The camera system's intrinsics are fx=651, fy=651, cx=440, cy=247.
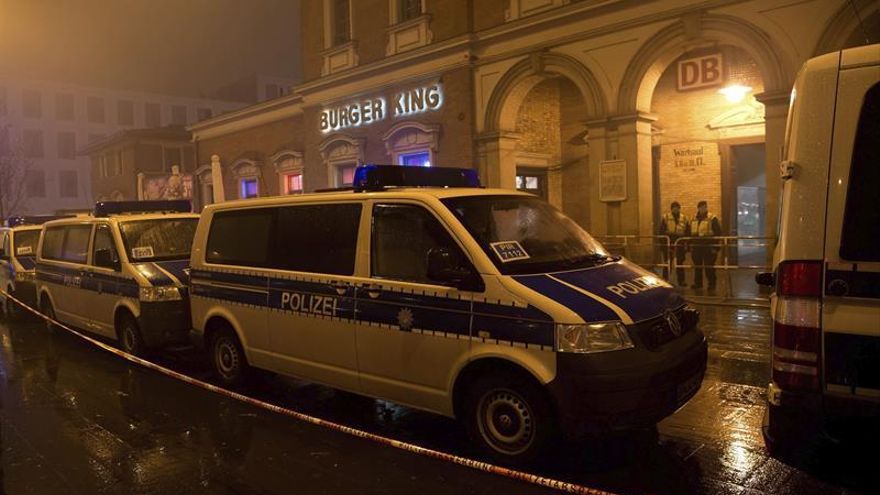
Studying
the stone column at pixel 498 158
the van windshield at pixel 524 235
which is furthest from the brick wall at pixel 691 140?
the van windshield at pixel 524 235

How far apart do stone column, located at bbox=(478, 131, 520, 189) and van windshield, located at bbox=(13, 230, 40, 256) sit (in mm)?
9449

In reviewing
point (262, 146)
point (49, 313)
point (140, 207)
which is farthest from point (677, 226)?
point (262, 146)

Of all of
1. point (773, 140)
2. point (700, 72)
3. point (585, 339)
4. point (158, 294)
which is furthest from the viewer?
point (700, 72)

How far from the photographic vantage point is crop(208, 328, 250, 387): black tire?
6.68 metres

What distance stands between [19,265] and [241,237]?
8600 mm

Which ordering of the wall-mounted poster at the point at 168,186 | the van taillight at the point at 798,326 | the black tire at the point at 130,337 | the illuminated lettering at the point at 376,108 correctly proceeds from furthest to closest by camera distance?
the wall-mounted poster at the point at 168,186 → the illuminated lettering at the point at 376,108 → the black tire at the point at 130,337 → the van taillight at the point at 798,326

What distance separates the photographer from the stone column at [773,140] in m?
10.6

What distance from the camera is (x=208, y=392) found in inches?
266

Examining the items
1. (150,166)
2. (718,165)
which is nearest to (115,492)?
(718,165)

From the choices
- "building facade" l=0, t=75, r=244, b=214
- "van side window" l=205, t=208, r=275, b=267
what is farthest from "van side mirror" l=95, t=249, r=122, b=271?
"building facade" l=0, t=75, r=244, b=214

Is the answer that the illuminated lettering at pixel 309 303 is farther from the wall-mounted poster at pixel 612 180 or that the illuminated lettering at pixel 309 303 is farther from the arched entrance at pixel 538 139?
the arched entrance at pixel 538 139

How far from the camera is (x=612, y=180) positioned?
42.0ft

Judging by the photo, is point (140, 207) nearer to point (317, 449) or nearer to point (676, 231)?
point (317, 449)

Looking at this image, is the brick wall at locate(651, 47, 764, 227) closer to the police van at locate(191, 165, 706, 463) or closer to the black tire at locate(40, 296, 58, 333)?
the police van at locate(191, 165, 706, 463)
